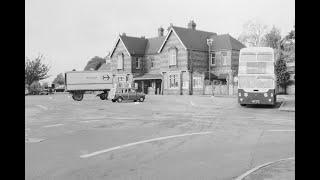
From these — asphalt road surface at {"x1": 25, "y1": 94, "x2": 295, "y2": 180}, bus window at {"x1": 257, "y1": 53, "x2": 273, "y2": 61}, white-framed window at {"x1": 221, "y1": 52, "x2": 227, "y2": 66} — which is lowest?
asphalt road surface at {"x1": 25, "y1": 94, "x2": 295, "y2": 180}

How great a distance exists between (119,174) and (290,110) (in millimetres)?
20488

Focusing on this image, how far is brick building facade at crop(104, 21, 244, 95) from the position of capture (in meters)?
55.6

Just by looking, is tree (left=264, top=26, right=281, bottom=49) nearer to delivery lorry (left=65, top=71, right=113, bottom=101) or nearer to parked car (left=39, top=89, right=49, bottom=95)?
delivery lorry (left=65, top=71, right=113, bottom=101)

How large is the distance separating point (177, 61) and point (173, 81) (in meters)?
3.09

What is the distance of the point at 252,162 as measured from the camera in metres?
9.91

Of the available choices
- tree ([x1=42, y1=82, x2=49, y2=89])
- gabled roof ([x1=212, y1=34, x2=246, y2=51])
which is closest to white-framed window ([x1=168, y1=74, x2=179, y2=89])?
A: gabled roof ([x1=212, y1=34, x2=246, y2=51])

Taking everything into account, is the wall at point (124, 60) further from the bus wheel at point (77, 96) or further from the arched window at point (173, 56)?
the bus wheel at point (77, 96)

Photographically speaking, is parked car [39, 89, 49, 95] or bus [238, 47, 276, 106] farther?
parked car [39, 89, 49, 95]

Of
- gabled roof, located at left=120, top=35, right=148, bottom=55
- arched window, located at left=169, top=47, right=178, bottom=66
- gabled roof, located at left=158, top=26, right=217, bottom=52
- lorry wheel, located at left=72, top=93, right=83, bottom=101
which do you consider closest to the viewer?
lorry wheel, located at left=72, top=93, right=83, bottom=101

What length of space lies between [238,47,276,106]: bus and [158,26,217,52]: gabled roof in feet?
86.9

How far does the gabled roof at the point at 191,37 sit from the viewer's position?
56.3m

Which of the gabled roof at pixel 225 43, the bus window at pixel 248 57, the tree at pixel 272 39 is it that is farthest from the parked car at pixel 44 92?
the bus window at pixel 248 57
